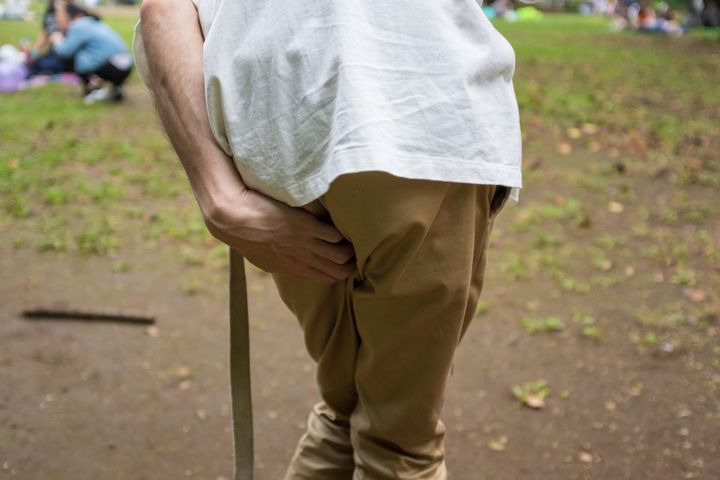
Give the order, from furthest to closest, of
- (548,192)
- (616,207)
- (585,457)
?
1. (548,192)
2. (616,207)
3. (585,457)

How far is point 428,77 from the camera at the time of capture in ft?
3.64

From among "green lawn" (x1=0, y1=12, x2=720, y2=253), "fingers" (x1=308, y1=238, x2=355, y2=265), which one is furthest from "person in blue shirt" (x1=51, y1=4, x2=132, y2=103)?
"fingers" (x1=308, y1=238, x2=355, y2=265)

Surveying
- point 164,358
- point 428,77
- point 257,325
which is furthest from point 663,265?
point 428,77

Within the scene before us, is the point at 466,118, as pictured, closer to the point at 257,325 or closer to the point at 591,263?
the point at 257,325

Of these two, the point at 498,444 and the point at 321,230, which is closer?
the point at 321,230

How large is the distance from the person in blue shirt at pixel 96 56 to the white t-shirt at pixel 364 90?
7.02 metres

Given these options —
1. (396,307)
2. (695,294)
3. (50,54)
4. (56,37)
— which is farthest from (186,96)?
(56,37)

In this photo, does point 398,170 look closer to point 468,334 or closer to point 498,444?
point 498,444

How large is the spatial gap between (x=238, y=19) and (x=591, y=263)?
3.26 meters

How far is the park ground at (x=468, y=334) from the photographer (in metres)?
2.53

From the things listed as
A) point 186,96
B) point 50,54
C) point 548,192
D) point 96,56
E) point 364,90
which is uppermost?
point 364,90

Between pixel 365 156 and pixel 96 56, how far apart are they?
7.40 m

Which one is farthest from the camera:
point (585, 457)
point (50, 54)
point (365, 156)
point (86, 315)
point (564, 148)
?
point (50, 54)

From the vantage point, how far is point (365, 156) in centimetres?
105
